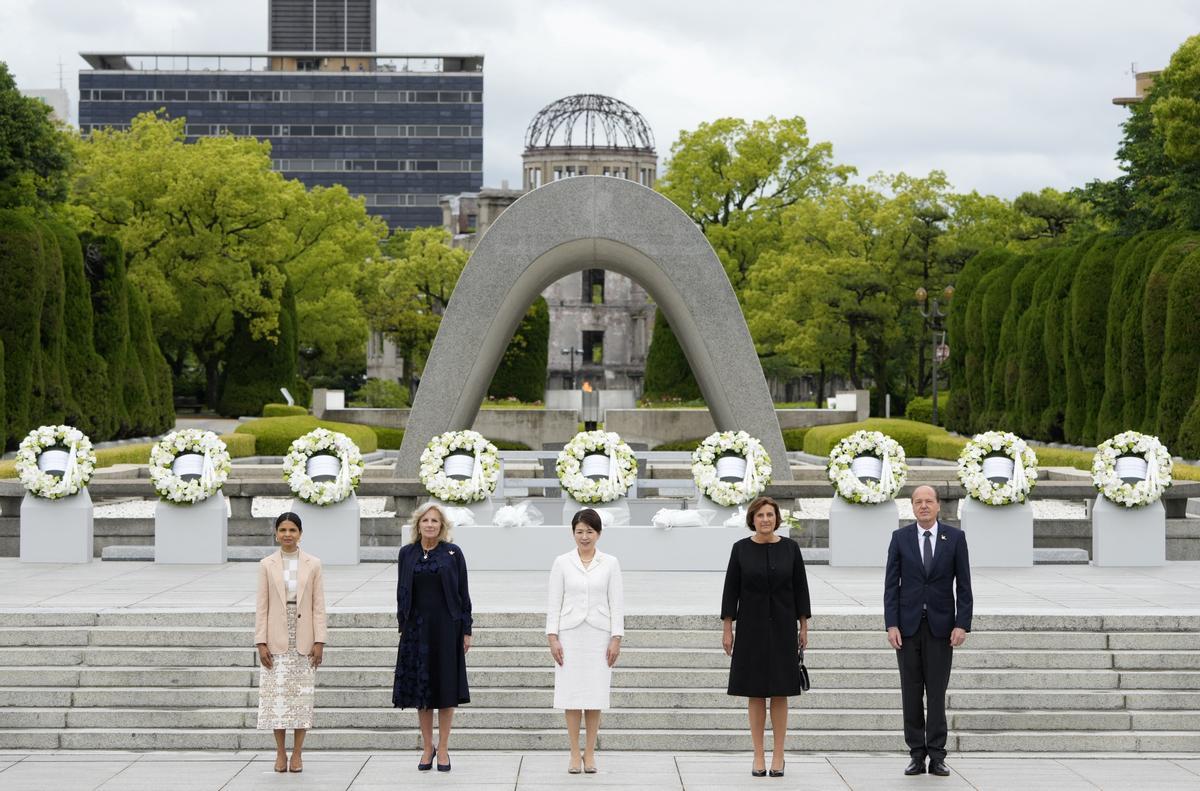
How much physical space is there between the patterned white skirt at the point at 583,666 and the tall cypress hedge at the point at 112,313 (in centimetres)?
2521

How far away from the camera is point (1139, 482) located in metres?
14.7

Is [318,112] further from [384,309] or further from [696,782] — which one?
[696,782]

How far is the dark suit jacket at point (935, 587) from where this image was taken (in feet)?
26.4

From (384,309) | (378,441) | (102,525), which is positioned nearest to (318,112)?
(384,309)

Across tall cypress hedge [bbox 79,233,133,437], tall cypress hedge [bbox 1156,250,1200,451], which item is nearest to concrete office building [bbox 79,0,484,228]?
tall cypress hedge [bbox 79,233,133,437]

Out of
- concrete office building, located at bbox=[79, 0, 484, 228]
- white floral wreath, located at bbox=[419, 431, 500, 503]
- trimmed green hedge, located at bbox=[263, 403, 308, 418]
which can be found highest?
concrete office building, located at bbox=[79, 0, 484, 228]

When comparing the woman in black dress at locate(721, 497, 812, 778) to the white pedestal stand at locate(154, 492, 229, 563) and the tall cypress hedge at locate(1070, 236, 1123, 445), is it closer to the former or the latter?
the white pedestal stand at locate(154, 492, 229, 563)

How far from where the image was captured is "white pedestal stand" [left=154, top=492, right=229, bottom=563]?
14.6 metres

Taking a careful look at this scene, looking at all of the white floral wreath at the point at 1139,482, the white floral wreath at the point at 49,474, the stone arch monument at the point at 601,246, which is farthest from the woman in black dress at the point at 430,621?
the stone arch monument at the point at 601,246

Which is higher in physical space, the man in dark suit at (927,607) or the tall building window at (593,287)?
the tall building window at (593,287)

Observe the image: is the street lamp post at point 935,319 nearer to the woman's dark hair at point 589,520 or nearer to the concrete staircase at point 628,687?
the concrete staircase at point 628,687

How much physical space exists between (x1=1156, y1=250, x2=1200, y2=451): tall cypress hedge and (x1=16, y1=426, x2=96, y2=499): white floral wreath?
1846 centimetres

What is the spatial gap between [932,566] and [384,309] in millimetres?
46404

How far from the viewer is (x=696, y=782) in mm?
8242
